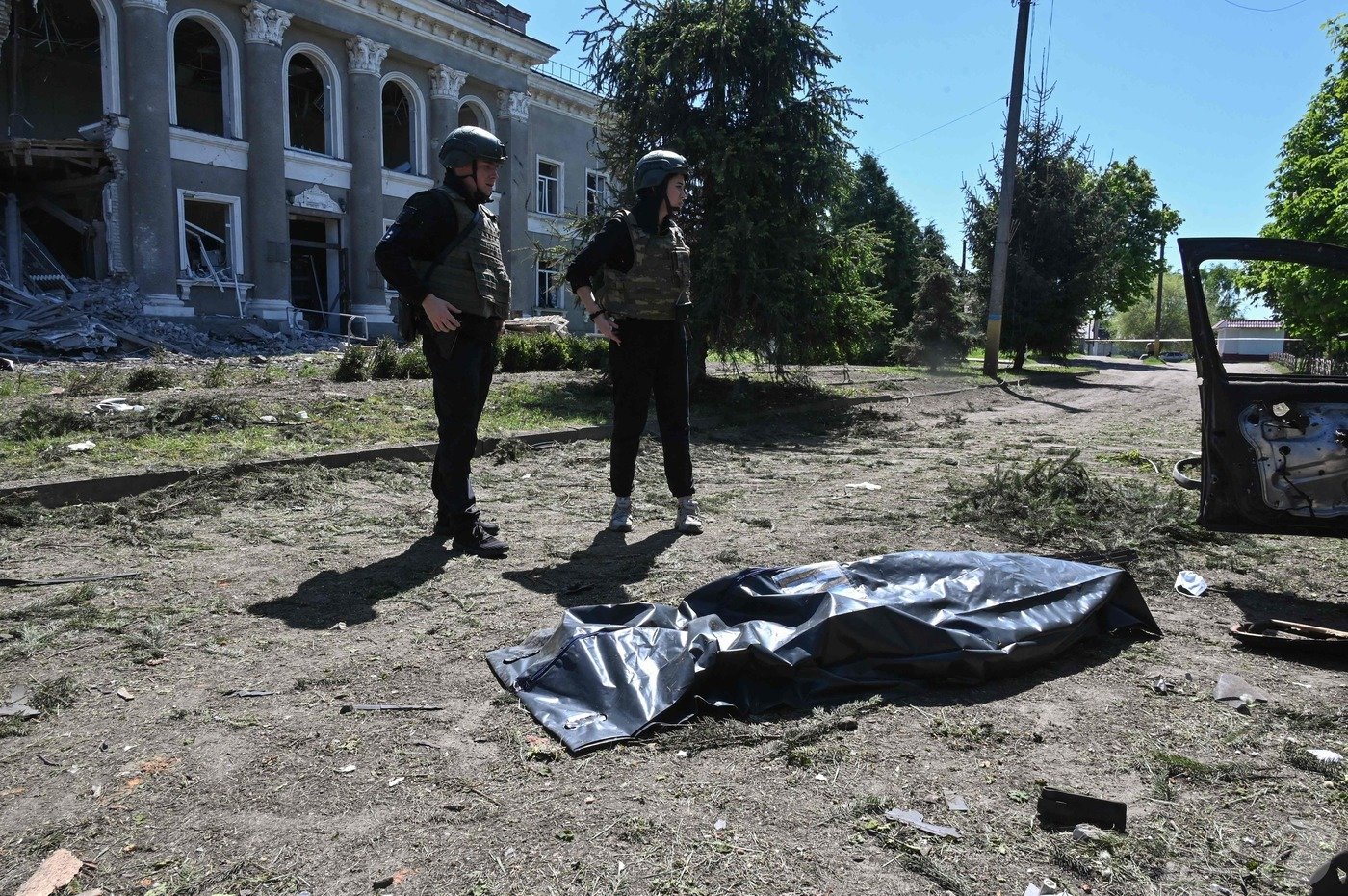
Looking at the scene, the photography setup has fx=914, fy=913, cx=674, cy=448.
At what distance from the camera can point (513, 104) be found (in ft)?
108

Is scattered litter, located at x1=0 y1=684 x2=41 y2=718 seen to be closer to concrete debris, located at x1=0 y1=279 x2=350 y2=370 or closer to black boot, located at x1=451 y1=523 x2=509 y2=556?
black boot, located at x1=451 y1=523 x2=509 y2=556

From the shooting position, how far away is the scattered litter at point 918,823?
6.97 ft

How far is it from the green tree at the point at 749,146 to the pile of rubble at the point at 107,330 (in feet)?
40.1

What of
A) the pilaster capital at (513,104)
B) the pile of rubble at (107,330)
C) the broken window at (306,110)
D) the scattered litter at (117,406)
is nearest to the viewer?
the scattered litter at (117,406)

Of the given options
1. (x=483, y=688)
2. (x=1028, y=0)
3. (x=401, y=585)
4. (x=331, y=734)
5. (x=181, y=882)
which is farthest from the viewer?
(x=1028, y=0)

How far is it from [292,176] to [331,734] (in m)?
26.7

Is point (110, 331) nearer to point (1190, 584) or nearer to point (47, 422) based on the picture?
point (47, 422)

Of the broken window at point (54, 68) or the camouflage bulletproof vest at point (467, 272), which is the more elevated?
the broken window at point (54, 68)

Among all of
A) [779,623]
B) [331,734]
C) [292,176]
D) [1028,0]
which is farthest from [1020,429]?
[292,176]

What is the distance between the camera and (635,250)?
5.23 metres

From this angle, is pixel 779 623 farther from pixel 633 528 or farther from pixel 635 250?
pixel 635 250

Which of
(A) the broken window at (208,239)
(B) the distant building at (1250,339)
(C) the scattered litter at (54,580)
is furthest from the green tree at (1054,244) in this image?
(B) the distant building at (1250,339)

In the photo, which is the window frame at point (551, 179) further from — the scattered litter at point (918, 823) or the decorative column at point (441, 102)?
the scattered litter at point (918, 823)

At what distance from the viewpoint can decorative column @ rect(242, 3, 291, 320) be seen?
2436 cm
